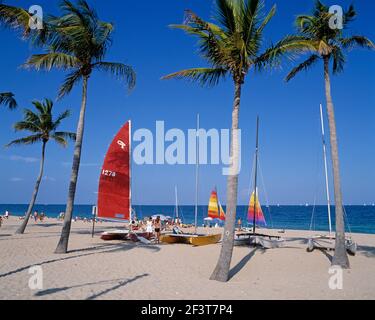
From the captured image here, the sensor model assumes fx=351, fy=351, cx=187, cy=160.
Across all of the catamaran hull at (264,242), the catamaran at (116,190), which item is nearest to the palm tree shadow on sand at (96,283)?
the catamaran hull at (264,242)

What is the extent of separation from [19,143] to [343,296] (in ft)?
78.3

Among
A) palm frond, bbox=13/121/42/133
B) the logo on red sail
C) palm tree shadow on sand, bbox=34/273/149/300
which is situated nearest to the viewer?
palm tree shadow on sand, bbox=34/273/149/300

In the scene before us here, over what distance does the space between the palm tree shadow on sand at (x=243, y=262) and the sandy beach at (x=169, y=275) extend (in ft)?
0.12

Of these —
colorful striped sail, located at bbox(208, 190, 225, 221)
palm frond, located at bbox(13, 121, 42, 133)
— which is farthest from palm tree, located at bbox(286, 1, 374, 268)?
colorful striped sail, located at bbox(208, 190, 225, 221)

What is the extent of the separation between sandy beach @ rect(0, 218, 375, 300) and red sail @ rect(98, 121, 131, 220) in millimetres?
3806

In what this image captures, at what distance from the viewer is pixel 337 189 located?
13.6 m

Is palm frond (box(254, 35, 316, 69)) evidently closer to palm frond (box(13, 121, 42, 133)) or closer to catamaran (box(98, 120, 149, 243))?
catamaran (box(98, 120, 149, 243))

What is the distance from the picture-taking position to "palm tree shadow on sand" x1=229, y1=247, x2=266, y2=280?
12.1 metres

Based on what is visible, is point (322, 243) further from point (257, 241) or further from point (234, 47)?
point (234, 47)

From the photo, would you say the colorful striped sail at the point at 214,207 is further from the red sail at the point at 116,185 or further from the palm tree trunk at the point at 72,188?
the palm tree trunk at the point at 72,188

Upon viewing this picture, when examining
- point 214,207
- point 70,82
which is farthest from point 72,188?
point 214,207

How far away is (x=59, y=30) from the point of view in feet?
46.8

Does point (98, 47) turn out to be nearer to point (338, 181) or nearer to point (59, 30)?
point (59, 30)
